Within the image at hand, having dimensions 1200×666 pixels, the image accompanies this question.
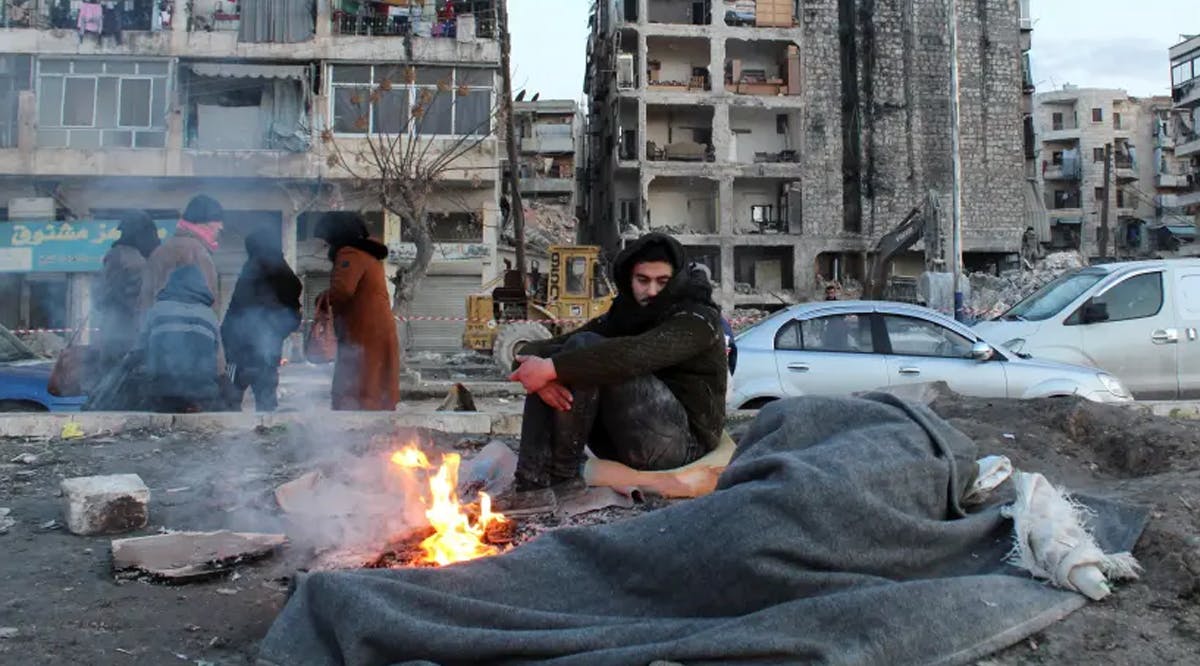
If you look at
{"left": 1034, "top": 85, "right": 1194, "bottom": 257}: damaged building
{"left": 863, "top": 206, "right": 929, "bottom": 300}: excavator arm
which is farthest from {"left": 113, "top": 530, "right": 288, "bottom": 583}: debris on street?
{"left": 1034, "top": 85, "right": 1194, "bottom": 257}: damaged building

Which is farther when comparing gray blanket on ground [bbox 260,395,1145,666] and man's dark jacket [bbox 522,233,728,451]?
man's dark jacket [bbox 522,233,728,451]

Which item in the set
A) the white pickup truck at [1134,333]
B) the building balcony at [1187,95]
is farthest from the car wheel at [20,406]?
the building balcony at [1187,95]

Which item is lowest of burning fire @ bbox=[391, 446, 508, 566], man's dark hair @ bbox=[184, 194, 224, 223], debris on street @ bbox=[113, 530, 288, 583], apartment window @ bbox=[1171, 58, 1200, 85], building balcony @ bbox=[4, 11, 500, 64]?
debris on street @ bbox=[113, 530, 288, 583]

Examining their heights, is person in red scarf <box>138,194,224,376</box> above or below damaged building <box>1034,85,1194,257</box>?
below

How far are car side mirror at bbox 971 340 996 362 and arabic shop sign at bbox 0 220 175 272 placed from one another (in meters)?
19.3

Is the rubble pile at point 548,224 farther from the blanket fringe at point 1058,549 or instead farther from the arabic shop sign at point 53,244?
the blanket fringe at point 1058,549

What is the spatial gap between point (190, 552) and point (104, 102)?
26.7 meters

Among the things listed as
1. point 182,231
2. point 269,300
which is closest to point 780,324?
point 269,300

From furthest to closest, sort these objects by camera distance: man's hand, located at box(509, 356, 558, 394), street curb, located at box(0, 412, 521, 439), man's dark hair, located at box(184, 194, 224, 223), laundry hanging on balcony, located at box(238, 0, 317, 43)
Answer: laundry hanging on balcony, located at box(238, 0, 317, 43), man's dark hair, located at box(184, 194, 224, 223), street curb, located at box(0, 412, 521, 439), man's hand, located at box(509, 356, 558, 394)

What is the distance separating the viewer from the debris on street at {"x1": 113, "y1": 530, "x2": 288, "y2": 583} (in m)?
3.00

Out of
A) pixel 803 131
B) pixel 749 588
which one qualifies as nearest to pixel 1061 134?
pixel 803 131

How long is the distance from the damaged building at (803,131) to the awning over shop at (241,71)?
617 inches

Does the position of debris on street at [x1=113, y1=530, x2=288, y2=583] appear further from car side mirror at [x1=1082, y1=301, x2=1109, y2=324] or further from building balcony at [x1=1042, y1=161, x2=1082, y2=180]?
building balcony at [x1=1042, y1=161, x2=1082, y2=180]

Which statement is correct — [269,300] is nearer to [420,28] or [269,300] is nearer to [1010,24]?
[420,28]
